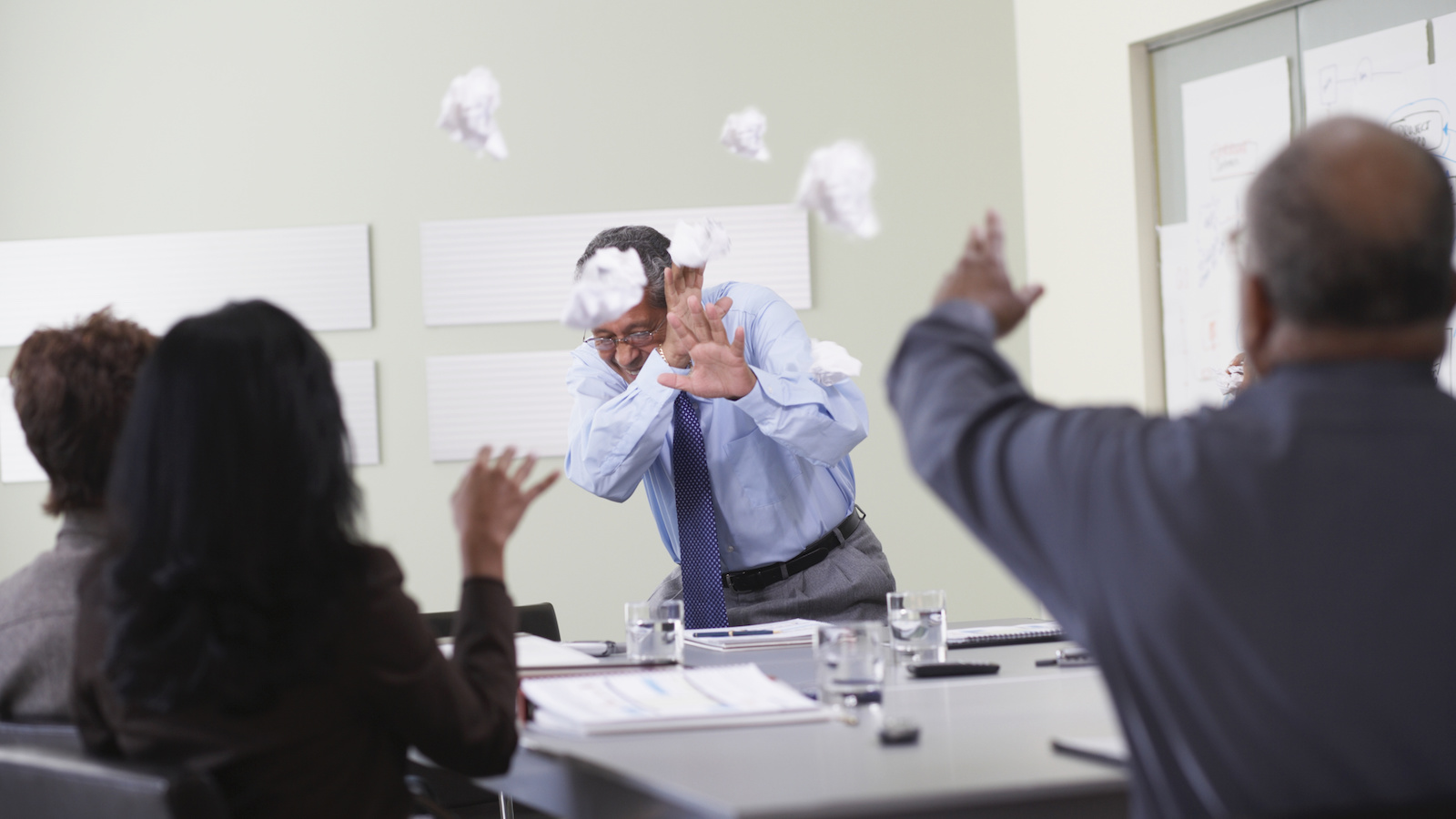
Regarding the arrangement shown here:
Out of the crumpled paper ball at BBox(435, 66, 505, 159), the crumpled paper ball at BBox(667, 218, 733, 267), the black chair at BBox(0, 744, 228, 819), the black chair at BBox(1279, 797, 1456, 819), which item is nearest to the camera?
the black chair at BBox(1279, 797, 1456, 819)

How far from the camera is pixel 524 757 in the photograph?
164 cm

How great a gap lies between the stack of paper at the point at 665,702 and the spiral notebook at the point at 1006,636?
64 cm

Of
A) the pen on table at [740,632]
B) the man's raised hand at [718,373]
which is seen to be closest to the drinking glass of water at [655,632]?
the pen on table at [740,632]

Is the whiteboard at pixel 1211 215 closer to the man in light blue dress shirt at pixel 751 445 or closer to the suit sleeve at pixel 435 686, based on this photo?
the man in light blue dress shirt at pixel 751 445

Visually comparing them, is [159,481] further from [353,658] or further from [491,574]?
[491,574]

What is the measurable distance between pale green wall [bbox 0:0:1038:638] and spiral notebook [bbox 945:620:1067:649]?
93.4 inches

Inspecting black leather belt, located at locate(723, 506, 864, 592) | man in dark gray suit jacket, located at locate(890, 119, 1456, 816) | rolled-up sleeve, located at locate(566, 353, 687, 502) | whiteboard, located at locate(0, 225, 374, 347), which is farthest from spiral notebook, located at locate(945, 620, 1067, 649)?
whiteboard, located at locate(0, 225, 374, 347)

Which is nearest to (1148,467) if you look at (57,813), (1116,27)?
(57,813)

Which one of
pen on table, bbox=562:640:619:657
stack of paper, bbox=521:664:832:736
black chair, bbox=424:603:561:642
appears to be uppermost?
stack of paper, bbox=521:664:832:736

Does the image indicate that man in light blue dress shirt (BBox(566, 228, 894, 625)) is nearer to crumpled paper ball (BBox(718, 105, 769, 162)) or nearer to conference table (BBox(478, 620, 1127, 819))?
crumpled paper ball (BBox(718, 105, 769, 162))

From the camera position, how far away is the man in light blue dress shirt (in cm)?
280

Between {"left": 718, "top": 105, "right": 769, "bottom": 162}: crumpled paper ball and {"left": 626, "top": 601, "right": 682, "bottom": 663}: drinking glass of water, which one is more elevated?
{"left": 718, "top": 105, "right": 769, "bottom": 162}: crumpled paper ball

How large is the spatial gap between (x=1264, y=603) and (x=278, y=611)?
949 mm

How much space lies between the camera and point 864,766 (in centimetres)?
137
